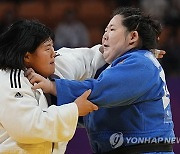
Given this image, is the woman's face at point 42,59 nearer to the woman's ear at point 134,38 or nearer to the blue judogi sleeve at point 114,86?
the blue judogi sleeve at point 114,86

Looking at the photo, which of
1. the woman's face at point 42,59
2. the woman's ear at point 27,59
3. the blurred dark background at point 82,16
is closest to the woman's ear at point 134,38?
the woman's face at point 42,59

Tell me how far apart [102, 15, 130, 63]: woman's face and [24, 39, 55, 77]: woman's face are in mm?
315

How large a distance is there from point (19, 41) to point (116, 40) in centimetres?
51

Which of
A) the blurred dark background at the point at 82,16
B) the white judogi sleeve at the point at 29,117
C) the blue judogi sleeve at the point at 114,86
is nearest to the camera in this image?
the white judogi sleeve at the point at 29,117

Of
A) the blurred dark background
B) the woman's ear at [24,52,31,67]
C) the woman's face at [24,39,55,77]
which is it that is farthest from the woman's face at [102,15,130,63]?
the blurred dark background

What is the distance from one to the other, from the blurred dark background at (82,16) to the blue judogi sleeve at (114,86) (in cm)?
413

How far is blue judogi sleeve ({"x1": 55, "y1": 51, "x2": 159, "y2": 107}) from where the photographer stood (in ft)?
8.10

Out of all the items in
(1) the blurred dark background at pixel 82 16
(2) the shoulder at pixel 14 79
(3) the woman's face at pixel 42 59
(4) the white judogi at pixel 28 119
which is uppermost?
(3) the woman's face at pixel 42 59

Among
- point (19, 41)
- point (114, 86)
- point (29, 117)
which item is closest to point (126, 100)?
point (114, 86)

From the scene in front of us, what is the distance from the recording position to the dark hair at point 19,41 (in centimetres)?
248

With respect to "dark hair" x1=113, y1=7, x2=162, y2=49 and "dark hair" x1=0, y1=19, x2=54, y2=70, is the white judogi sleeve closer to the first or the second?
"dark hair" x1=0, y1=19, x2=54, y2=70

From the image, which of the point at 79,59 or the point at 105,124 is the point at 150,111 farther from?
the point at 79,59

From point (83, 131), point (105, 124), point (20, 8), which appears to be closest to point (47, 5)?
point (20, 8)

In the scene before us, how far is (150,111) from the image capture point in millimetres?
2594
